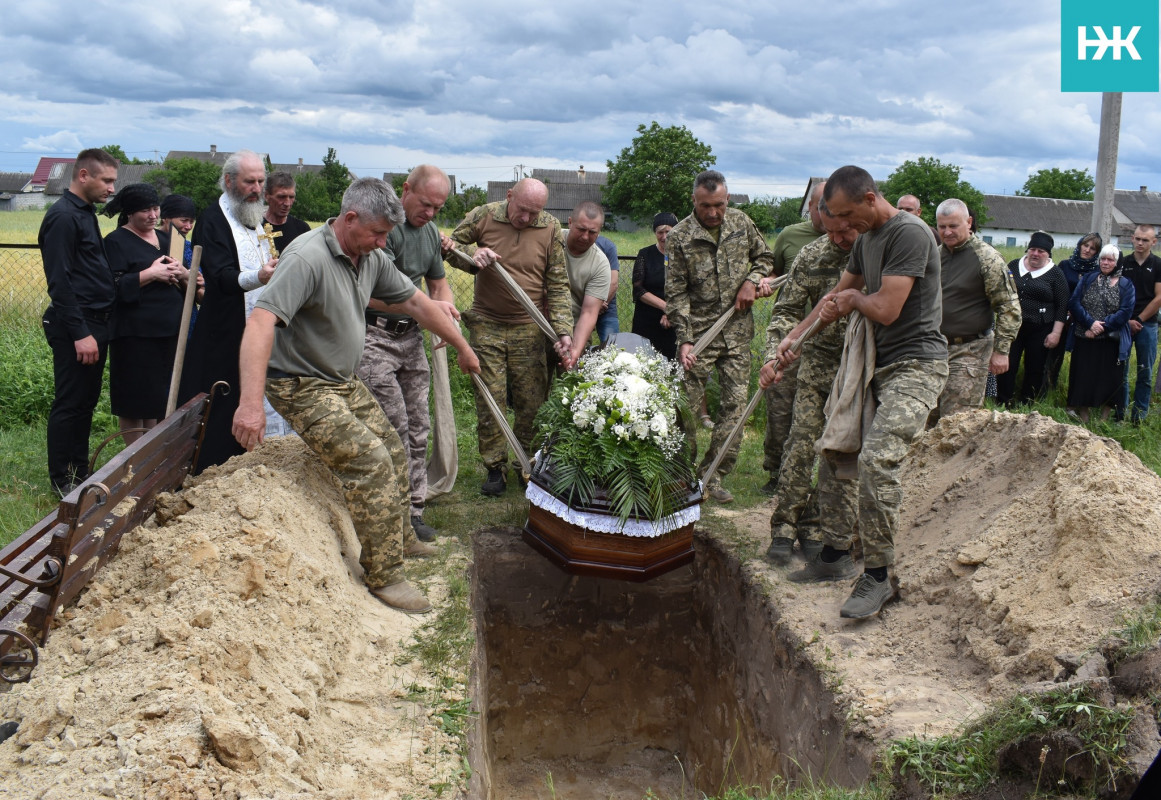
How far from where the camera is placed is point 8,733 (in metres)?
2.66

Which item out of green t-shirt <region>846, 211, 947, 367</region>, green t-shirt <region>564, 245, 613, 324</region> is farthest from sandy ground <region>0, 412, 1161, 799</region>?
green t-shirt <region>564, 245, 613, 324</region>

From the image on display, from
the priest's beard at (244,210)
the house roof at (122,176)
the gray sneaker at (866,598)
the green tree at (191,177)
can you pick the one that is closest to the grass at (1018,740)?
the gray sneaker at (866,598)

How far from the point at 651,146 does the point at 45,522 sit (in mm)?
31673

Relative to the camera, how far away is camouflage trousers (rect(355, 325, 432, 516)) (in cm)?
534

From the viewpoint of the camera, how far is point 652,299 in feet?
26.7

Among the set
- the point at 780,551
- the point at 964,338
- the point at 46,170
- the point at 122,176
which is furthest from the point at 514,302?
the point at 46,170

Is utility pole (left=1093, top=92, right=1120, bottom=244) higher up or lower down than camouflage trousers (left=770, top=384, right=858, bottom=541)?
higher up

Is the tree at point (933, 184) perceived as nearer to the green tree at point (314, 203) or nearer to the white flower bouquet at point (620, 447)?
the green tree at point (314, 203)

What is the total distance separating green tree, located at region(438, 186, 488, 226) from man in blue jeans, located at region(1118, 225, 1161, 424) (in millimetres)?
17907

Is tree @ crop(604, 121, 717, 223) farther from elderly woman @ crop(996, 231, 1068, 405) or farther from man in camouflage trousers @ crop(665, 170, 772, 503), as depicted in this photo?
man in camouflage trousers @ crop(665, 170, 772, 503)

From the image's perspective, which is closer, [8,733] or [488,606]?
[8,733]

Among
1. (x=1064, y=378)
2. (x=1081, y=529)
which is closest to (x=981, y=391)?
(x=1081, y=529)

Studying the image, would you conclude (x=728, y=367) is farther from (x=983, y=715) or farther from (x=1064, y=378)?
(x=1064, y=378)

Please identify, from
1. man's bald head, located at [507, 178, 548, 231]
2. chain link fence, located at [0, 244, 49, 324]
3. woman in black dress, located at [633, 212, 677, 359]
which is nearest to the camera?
man's bald head, located at [507, 178, 548, 231]
